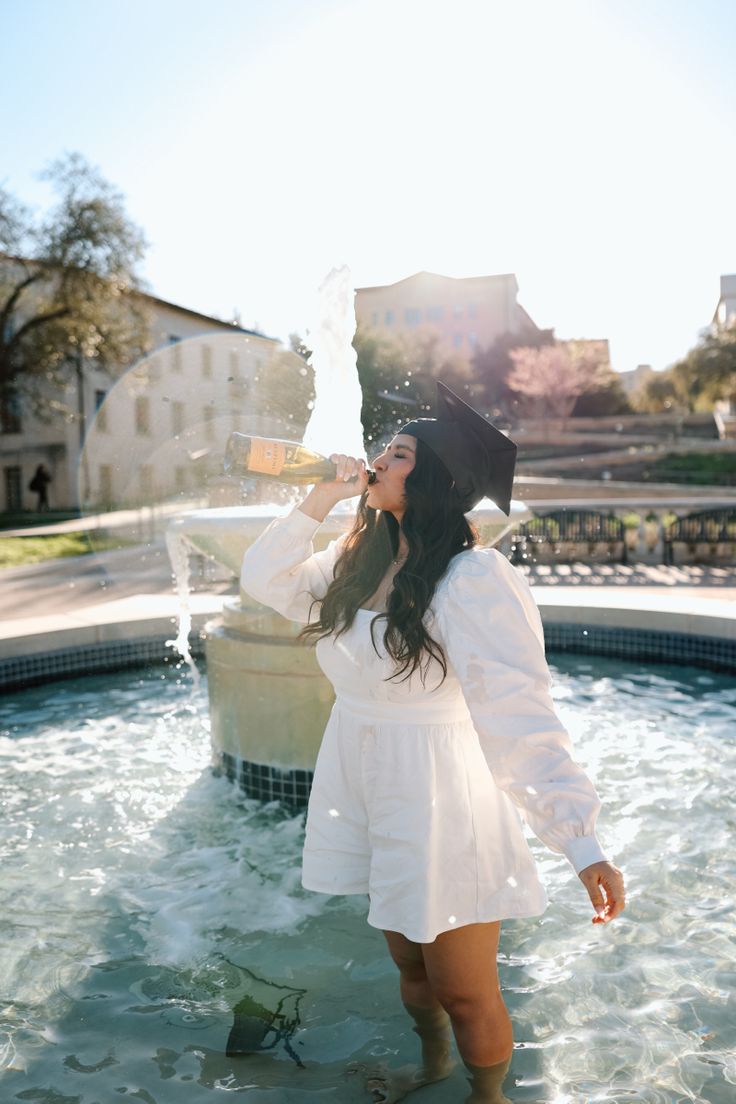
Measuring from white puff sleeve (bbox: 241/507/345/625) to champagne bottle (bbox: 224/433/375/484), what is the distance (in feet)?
0.34

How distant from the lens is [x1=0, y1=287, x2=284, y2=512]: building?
1387 inches

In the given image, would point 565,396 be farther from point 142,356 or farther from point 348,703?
point 348,703

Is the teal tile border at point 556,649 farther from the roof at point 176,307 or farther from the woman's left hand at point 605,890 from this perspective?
the roof at point 176,307

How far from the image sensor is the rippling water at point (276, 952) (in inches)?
105

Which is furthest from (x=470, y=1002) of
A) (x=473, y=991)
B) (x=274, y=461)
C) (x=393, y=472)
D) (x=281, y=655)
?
(x=281, y=655)

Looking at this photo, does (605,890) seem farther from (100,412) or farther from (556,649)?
(100,412)

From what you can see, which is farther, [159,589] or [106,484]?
[106,484]

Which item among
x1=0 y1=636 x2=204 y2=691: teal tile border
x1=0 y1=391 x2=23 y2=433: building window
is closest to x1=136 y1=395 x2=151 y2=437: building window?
x1=0 y1=391 x2=23 y2=433: building window

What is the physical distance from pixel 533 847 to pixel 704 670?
366 centimetres

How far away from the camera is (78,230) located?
2723 cm

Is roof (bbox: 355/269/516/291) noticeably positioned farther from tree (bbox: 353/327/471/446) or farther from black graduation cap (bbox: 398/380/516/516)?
black graduation cap (bbox: 398/380/516/516)

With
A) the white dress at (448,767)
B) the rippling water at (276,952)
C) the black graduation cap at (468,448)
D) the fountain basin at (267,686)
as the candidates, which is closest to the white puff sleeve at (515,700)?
the white dress at (448,767)

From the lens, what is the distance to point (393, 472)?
220 centimetres

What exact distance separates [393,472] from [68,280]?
1102 inches
